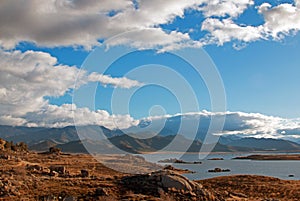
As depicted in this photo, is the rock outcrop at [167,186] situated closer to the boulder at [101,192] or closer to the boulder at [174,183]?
the boulder at [174,183]

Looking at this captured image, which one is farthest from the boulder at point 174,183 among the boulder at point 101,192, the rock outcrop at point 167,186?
the boulder at point 101,192

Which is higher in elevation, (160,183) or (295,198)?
(160,183)

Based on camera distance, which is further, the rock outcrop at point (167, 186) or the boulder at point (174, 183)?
the boulder at point (174, 183)

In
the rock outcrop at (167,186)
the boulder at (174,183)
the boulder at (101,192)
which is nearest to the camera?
the boulder at (101,192)

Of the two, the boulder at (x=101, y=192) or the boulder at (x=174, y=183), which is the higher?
the boulder at (x=174, y=183)

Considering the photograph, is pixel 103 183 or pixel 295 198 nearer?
pixel 103 183

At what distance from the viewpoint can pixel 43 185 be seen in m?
36.8

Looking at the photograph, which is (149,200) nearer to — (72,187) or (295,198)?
(72,187)

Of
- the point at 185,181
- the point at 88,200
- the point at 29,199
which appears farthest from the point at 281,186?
the point at 29,199

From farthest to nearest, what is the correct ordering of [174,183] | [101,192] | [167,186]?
[174,183] < [167,186] < [101,192]

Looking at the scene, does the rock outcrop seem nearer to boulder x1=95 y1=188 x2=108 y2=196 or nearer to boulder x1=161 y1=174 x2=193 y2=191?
boulder x1=161 y1=174 x2=193 y2=191

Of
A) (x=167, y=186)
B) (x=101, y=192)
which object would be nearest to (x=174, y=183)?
(x=167, y=186)

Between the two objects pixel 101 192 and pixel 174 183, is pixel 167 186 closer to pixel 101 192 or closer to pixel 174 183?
pixel 174 183

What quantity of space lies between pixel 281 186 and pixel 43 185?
4016 centimetres
